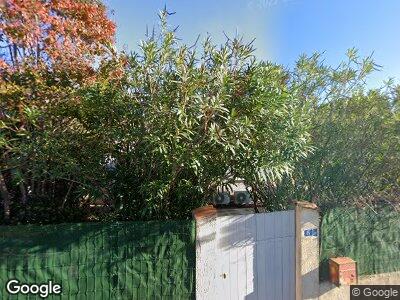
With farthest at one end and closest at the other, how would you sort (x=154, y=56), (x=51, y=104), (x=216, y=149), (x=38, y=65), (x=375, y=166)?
(x=375, y=166) < (x=38, y=65) < (x=51, y=104) < (x=216, y=149) < (x=154, y=56)

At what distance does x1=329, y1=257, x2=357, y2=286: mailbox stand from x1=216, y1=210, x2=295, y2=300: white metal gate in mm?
671

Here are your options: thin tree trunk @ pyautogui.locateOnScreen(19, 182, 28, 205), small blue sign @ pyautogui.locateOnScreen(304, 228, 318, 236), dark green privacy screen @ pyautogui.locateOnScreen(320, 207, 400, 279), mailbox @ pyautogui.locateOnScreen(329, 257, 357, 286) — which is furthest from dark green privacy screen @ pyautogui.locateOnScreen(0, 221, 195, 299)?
dark green privacy screen @ pyautogui.locateOnScreen(320, 207, 400, 279)

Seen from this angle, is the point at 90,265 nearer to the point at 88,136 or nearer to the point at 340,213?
the point at 88,136

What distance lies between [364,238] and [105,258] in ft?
14.4

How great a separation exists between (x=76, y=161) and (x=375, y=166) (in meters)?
5.22

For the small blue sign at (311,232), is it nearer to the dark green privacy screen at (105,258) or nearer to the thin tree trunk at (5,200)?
the dark green privacy screen at (105,258)

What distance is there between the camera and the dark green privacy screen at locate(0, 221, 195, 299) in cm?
407

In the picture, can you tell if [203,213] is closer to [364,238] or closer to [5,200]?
[364,238]

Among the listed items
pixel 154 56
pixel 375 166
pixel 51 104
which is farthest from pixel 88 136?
pixel 375 166

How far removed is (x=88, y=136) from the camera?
4910mm

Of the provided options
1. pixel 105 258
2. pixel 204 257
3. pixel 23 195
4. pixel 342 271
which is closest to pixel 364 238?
pixel 342 271

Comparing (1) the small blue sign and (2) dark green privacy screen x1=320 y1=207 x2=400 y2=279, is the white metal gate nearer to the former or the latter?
(1) the small blue sign

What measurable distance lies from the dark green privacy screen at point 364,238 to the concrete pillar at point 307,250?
25 cm

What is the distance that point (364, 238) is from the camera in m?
5.80
